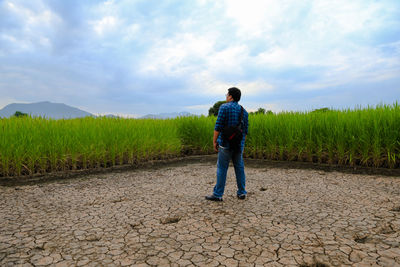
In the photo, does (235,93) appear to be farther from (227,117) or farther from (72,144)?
(72,144)

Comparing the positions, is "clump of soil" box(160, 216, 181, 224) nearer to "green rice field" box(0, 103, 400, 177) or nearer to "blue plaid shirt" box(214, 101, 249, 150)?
"blue plaid shirt" box(214, 101, 249, 150)

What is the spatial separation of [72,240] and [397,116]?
240 inches

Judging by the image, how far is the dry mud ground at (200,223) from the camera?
87.4 inches

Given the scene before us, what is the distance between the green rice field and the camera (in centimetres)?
536

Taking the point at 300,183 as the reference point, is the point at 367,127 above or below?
above

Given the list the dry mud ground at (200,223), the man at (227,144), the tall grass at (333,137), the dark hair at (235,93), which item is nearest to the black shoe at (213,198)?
the man at (227,144)

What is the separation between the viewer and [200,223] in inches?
114

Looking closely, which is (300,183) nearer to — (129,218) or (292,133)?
(292,133)

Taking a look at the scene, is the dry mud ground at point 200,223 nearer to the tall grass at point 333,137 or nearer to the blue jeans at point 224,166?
the blue jeans at point 224,166

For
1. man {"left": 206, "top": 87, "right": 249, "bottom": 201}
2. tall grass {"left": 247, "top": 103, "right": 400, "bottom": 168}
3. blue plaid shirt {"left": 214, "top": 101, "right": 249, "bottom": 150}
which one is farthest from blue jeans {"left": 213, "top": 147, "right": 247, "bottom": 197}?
tall grass {"left": 247, "top": 103, "right": 400, "bottom": 168}

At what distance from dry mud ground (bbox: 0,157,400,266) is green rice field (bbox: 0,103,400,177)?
814mm

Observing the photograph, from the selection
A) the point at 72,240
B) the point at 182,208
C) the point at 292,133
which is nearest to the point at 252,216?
the point at 182,208

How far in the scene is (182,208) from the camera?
3398mm

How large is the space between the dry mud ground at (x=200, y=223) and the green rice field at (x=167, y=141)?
81 cm
